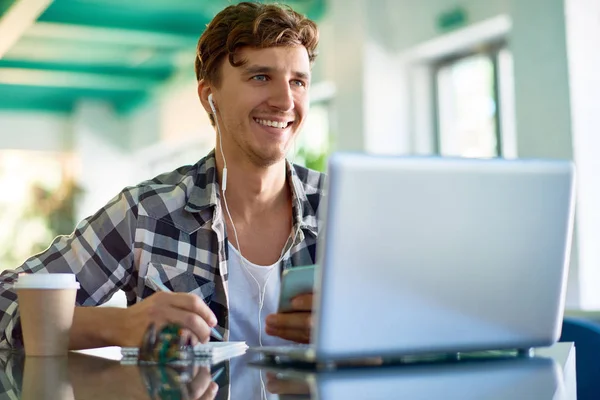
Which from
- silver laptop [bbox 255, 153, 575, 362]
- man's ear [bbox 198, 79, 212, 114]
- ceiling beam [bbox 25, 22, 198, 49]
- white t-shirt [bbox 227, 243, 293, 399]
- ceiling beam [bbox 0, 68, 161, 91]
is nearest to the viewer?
silver laptop [bbox 255, 153, 575, 362]

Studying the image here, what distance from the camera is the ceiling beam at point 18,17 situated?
7.08 m

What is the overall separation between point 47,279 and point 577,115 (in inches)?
151

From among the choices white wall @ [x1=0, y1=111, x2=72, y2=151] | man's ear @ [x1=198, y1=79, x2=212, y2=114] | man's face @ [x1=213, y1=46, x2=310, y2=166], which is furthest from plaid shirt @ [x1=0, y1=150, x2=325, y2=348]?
white wall @ [x1=0, y1=111, x2=72, y2=151]

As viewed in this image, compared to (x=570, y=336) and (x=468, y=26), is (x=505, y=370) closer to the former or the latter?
(x=570, y=336)

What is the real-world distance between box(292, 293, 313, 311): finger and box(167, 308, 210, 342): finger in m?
0.14

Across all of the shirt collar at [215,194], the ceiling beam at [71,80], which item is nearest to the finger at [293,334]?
the shirt collar at [215,194]

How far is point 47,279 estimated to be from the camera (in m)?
1.28

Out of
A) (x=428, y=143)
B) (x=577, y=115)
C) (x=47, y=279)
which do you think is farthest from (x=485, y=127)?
(x=47, y=279)

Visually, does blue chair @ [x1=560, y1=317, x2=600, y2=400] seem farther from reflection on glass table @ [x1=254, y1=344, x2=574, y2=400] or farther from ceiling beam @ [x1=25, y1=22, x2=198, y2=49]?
ceiling beam @ [x1=25, y1=22, x2=198, y2=49]

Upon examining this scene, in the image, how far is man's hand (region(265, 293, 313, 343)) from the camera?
4.02ft

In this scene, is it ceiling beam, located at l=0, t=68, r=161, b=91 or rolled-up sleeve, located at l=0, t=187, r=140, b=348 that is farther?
ceiling beam, located at l=0, t=68, r=161, b=91

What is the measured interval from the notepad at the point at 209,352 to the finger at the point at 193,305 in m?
0.04

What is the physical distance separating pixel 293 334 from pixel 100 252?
0.75 metres

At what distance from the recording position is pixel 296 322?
1240 mm
